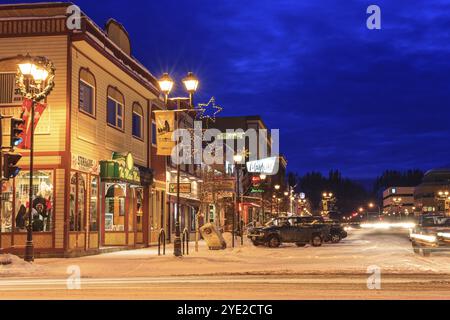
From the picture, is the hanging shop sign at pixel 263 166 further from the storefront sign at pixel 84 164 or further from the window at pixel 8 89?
the window at pixel 8 89

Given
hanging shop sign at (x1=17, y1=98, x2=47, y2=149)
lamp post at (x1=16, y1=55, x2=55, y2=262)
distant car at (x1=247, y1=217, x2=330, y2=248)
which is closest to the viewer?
lamp post at (x1=16, y1=55, x2=55, y2=262)

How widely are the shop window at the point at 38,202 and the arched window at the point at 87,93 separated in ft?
11.0

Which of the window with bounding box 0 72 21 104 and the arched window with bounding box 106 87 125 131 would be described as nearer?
the window with bounding box 0 72 21 104

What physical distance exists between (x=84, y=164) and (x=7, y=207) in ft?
11.5

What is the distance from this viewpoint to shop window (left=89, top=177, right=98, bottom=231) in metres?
28.6

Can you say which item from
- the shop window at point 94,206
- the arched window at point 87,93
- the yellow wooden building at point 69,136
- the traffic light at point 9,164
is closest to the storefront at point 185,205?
the yellow wooden building at point 69,136

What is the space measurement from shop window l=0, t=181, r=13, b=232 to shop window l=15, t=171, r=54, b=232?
280 mm

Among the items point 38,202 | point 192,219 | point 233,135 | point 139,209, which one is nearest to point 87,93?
point 38,202

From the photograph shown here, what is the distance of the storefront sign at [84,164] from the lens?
2630 centimetres

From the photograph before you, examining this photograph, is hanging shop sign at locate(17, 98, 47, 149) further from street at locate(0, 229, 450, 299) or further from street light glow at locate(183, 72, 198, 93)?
street light glow at locate(183, 72, 198, 93)

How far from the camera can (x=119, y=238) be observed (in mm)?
32875

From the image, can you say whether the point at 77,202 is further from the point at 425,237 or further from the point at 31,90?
the point at 425,237

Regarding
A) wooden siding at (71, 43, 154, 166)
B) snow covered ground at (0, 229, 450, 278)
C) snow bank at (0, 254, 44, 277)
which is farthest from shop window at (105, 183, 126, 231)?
snow bank at (0, 254, 44, 277)

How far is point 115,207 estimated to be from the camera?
32.9 metres
